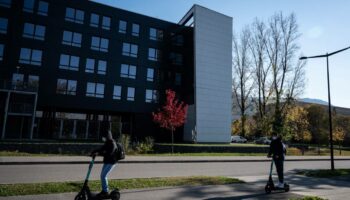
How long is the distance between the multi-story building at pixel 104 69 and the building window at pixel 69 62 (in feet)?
0.37

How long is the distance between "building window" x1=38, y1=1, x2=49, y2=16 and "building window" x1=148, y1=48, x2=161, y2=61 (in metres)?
13.7

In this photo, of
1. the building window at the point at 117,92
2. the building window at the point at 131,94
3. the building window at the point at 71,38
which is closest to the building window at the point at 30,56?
the building window at the point at 71,38

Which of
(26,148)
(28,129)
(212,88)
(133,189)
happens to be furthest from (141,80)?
(133,189)

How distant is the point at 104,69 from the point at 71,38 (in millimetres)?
5366

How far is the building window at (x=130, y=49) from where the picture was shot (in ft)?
133

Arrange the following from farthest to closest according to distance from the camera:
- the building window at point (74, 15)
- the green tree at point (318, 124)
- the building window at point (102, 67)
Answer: the green tree at point (318, 124)
the building window at point (102, 67)
the building window at point (74, 15)

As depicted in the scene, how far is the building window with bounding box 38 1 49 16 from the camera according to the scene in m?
35.9

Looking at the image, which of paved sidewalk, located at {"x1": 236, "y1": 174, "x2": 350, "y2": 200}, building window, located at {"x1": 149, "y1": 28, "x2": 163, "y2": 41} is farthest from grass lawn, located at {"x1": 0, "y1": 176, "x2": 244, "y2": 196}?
building window, located at {"x1": 149, "y1": 28, "x2": 163, "y2": 41}

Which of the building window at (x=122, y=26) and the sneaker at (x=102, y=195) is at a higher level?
the building window at (x=122, y=26)

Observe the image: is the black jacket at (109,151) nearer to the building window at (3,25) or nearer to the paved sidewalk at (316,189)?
the paved sidewalk at (316,189)

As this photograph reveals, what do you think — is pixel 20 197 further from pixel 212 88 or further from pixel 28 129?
pixel 212 88

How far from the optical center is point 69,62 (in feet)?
121

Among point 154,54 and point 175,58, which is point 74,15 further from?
point 175,58

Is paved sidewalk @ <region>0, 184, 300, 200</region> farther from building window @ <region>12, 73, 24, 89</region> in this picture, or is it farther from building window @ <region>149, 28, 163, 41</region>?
building window @ <region>149, 28, 163, 41</region>
